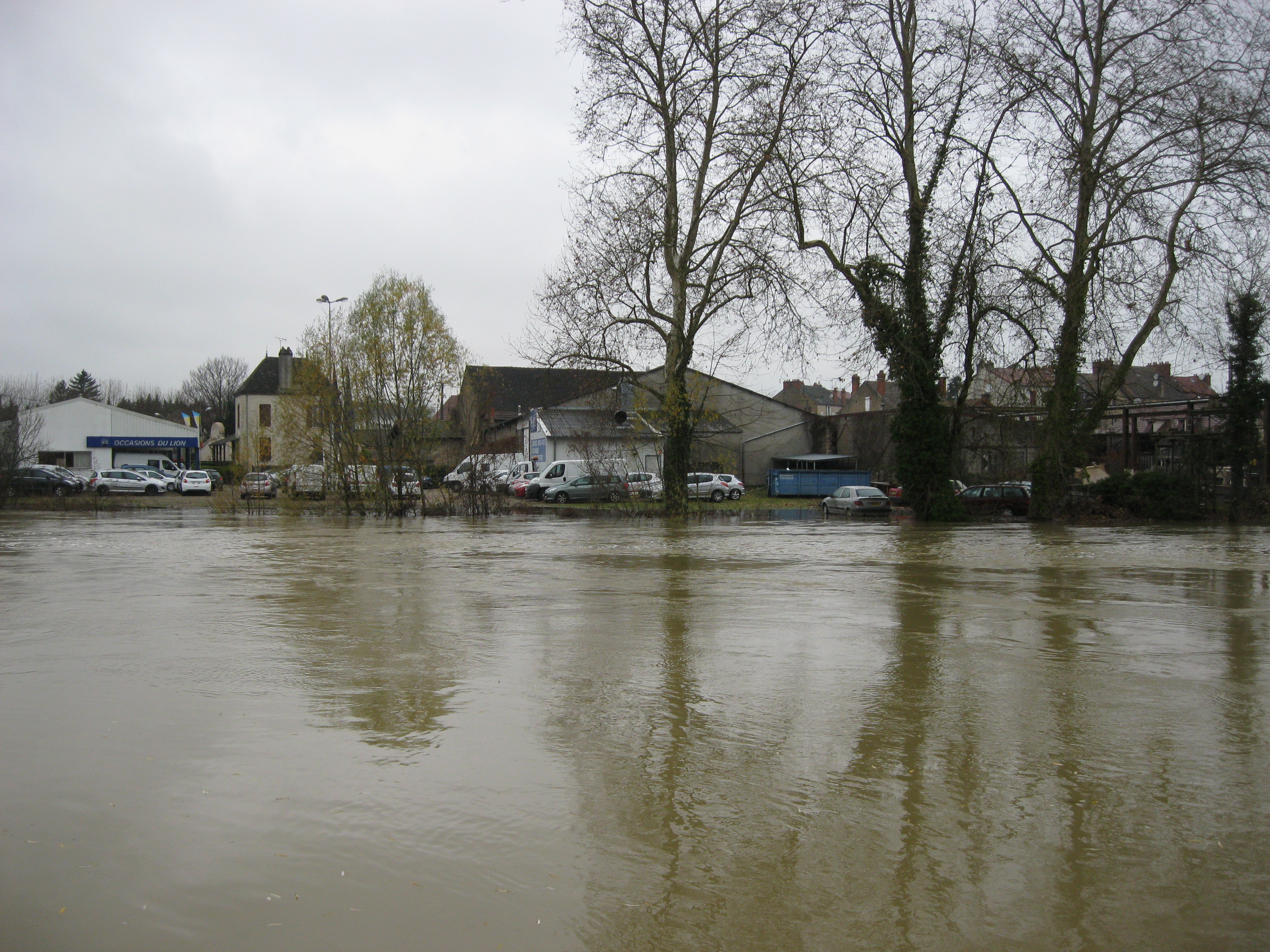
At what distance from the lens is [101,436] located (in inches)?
2559

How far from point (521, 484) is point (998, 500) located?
2097 cm

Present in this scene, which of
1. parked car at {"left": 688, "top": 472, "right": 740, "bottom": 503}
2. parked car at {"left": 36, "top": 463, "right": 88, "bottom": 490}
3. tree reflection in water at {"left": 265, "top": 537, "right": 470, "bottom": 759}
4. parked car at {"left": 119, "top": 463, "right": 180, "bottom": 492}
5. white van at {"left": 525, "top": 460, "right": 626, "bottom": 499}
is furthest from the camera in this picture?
parked car at {"left": 119, "top": 463, "right": 180, "bottom": 492}

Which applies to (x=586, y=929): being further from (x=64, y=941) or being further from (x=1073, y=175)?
(x=1073, y=175)

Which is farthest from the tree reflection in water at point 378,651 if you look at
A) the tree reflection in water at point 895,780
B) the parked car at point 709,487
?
the parked car at point 709,487

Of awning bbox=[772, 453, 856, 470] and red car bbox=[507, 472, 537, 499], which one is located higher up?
awning bbox=[772, 453, 856, 470]

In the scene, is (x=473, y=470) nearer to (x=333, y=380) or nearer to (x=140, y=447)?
(x=333, y=380)

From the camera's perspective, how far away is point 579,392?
105 ft

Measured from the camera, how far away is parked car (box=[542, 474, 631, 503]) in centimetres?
3669

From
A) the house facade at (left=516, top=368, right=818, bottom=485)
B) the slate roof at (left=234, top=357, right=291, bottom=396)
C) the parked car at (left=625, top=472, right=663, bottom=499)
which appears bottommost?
the parked car at (left=625, top=472, right=663, bottom=499)

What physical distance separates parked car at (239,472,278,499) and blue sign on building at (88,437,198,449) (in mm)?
38427

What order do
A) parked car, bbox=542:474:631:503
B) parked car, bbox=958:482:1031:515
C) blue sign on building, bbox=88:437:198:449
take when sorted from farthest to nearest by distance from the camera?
blue sign on building, bbox=88:437:198:449 < parked car, bbox=542:474:631:503 < parked car, bbox=958:482:1031:515

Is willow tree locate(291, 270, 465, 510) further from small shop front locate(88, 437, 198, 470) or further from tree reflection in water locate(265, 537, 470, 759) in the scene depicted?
small shop front locate(88, 437, 198, 470)

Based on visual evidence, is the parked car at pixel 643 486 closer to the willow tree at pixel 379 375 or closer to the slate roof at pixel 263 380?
the willow tree at pixel 379 375

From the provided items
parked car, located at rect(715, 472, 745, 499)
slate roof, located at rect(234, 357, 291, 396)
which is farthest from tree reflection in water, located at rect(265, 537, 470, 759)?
slate roof, located at rect(234, 357, 291, 396)
